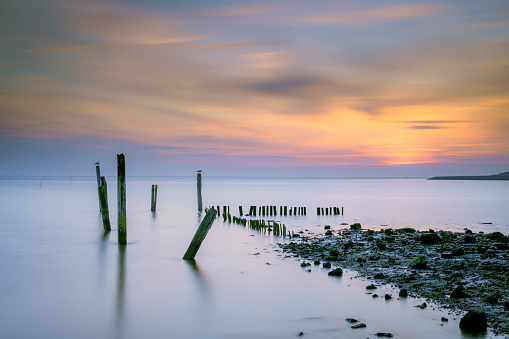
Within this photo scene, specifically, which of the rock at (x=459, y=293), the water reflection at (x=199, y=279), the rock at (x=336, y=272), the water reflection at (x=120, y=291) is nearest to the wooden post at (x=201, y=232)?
the water reflection at (x=199, y=279)

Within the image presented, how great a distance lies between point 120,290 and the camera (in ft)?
39.0

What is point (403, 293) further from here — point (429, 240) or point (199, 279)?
point (429, 240)

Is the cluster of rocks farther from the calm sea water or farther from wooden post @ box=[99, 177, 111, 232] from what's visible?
wooden post @ box=[99, 177, 111, 232]

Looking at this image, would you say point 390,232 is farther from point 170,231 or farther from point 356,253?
point 170,231

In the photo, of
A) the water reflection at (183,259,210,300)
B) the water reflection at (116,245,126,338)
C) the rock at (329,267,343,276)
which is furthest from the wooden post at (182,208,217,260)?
the rock at (329,267,343,276)

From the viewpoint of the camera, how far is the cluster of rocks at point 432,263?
945 cm

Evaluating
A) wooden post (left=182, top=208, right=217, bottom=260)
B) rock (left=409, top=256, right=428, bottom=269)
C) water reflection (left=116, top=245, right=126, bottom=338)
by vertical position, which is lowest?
water reflection (left=116, top=245, right=126, bottom=338)

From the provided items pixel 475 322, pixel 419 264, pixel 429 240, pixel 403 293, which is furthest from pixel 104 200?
pixel 475 322

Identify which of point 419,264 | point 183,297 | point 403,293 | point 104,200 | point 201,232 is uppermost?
point 104,200

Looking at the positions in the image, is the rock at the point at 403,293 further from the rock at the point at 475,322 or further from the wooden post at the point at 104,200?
the wooden post at the point at 104,200

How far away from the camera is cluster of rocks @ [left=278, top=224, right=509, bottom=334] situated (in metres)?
9.45

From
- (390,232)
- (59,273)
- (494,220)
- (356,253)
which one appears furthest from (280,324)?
(494,220)

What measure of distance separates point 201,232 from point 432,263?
287 inches

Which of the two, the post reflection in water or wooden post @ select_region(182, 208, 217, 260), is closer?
the post reflection in water
